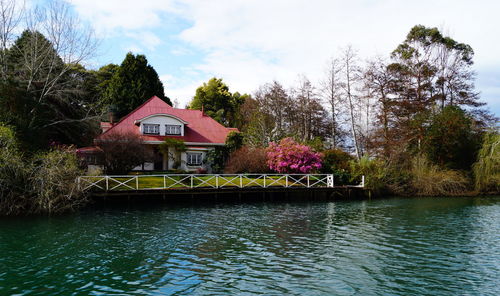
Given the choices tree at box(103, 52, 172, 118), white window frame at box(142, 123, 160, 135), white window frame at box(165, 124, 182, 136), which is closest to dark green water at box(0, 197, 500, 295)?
white window frame at box(142, 123, 160, 135)

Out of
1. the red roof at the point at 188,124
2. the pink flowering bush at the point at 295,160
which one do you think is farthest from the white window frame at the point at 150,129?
the pink flowering bush at the point at 295,160

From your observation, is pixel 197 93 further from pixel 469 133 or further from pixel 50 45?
pixel 469 133

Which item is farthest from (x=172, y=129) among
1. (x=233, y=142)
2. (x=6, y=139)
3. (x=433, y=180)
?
(x=433, y=180)

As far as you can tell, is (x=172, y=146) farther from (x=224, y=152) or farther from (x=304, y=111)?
(x=304, y=111)

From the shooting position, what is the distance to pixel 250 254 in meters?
12.1

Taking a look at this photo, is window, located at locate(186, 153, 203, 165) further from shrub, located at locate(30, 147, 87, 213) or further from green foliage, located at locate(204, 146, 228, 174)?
shrub, located at locate(30, 147, 87, 213)

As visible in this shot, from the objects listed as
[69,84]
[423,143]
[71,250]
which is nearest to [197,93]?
[69,84]

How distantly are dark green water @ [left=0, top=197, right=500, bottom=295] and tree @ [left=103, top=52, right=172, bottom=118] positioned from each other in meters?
29.4

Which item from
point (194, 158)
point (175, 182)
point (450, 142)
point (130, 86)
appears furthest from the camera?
point (130, 86)

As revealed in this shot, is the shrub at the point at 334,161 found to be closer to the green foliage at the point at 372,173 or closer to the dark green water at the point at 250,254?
the green foliage at the point at 372,173

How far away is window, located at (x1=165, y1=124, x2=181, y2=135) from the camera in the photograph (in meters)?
36.4

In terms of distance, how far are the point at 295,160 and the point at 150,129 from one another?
13.9 meters

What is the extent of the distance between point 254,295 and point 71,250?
7.12 metres

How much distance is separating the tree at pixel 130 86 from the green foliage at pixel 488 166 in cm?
3622
